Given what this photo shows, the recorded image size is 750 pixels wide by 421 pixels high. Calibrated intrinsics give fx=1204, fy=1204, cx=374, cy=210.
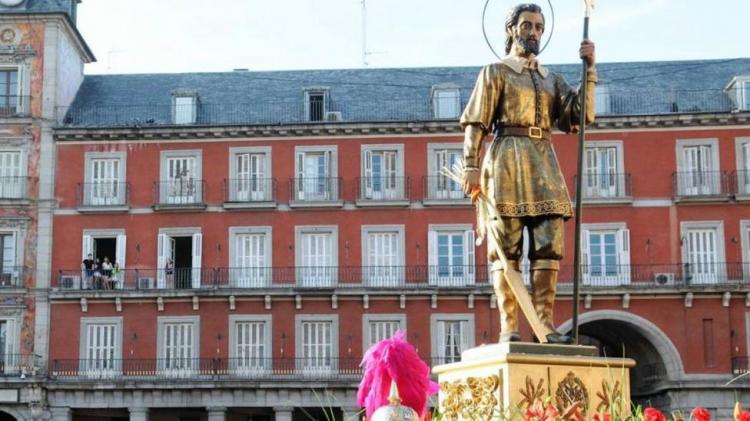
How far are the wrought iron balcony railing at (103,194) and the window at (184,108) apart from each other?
3080 millimetres

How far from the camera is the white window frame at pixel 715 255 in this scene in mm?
40406

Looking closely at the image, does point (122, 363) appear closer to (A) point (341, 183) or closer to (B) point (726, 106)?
(A) point (341, 183)

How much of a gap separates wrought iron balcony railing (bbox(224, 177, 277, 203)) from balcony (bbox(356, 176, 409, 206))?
308 centimetres

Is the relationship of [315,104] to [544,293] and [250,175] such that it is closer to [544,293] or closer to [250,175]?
[250,175]

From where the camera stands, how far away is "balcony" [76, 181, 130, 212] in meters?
42.3

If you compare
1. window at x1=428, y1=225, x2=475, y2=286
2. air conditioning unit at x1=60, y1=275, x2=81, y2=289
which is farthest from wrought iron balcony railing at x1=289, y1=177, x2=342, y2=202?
air conditioning unit at x1=60, y1=275, x2=81, y2=289

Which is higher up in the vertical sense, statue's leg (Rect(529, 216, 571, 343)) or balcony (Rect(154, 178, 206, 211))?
balcony (Rect(154, 178, 206, 211))

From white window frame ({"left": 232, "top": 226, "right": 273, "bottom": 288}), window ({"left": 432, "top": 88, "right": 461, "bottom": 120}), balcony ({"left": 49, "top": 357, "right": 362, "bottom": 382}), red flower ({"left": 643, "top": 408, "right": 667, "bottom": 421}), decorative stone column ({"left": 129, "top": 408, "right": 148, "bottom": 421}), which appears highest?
window ({"left": 432, "top": 88, "right": 461, "bottom": 120})

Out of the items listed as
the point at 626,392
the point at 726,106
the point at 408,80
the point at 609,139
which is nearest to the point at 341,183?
the point at 408,80

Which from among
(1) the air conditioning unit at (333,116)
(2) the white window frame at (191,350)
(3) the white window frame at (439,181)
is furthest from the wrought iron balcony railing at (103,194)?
(3) the white window frame at (439,181)

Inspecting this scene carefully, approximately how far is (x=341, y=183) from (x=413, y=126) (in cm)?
320

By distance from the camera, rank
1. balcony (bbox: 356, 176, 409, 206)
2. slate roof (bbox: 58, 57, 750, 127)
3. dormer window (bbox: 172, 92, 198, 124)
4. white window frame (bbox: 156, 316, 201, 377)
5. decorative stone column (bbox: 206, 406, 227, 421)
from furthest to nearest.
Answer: dormer window (bbox: 172, 92, 198, 124) < slate roof (bbox: 58, 57, 750, 127) < balcony (bbox: 356, 176, 409, 206) < white window frame (bbox: 156, 316, 201, 377) < decorative stone column (bbox: 206, 406, 227, 421)

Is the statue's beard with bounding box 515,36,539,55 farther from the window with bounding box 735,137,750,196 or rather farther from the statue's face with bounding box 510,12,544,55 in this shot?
the window with bounding box 735,137,750,196

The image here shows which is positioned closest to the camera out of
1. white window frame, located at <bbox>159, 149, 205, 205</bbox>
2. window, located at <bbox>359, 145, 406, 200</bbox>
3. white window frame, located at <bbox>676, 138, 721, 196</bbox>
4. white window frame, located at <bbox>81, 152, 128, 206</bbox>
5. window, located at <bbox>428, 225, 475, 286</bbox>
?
window, located at <bbox>428, 225, 475, 286</bbox>
